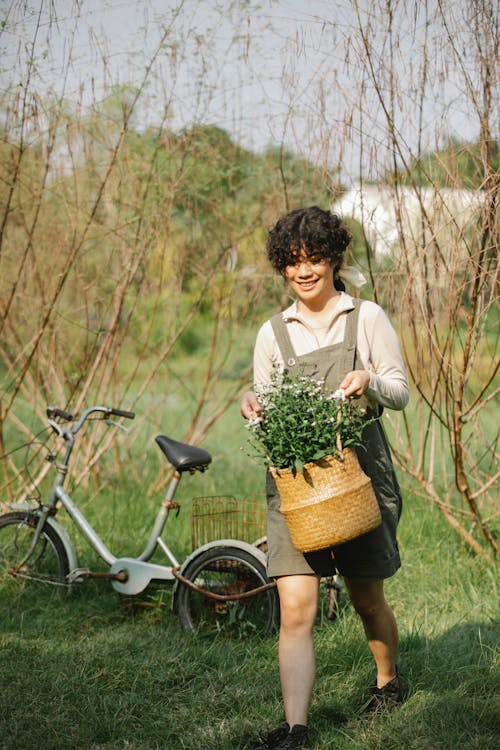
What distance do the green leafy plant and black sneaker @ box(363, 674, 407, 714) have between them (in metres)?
0.95

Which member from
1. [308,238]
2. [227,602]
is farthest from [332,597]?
[308,238]

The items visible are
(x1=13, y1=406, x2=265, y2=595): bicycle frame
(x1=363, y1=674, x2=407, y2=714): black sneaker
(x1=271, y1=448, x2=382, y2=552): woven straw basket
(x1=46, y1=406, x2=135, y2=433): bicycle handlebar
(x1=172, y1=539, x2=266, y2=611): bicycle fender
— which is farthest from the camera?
(x1=46, y1=406, x2=135, y2=433): bicycle handlebar

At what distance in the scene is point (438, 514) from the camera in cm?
497

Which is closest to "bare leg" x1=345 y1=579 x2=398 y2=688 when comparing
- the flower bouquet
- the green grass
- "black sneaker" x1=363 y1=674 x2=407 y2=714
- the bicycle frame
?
"black sneaker" x1=363 y1=674 x2=407 y2=714

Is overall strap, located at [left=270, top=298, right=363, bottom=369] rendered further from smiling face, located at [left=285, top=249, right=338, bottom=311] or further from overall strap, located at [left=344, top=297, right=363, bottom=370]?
smiling face, located at [left=285, top=249, right=338, bottom=311]

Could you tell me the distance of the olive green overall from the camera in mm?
2842

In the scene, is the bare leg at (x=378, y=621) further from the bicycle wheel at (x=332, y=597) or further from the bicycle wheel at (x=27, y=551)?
the bicycle wheel at (x=27, y=551)

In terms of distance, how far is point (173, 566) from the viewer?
13.3ft

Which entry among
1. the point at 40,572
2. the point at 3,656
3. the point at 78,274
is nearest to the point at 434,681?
the point at 3,656

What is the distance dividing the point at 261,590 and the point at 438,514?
1.55 metres

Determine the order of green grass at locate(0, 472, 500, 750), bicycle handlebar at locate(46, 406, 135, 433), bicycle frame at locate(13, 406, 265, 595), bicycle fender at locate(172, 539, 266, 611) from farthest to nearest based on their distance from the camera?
bicycle handlebar at locate(46, 406, 135, 433), bicycle frame at locate(13, 406, 265, 595), bicycle fender at locate(172, 539, 266, 611), green grass at locate(0, 472, 500, 750)

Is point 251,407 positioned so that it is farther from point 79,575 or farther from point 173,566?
point 79,575

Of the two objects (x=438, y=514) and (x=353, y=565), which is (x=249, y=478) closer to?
(x=438, y=514)

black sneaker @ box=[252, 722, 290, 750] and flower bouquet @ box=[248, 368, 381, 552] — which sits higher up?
flower bouquet @ box=[248, 368, 381, 552]
